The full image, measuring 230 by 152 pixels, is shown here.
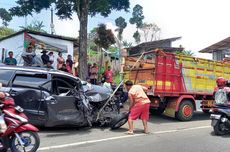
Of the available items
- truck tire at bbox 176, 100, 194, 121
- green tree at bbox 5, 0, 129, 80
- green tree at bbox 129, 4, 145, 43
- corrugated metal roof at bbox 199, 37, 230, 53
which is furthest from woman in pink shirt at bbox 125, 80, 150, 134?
green tree at bbox 129, 4, 145, 43

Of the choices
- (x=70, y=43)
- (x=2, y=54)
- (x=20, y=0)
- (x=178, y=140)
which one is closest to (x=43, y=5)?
(x=20, y=0)

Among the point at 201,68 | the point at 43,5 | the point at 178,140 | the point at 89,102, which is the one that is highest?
the point at 43,5

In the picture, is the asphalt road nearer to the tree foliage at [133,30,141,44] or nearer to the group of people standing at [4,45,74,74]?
the group of people standing at [4,45,74,74]

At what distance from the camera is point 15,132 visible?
23.1 ft

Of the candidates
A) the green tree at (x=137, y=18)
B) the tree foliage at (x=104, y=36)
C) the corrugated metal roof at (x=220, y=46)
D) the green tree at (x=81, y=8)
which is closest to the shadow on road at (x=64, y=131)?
the green tree at (x=81, y=8)

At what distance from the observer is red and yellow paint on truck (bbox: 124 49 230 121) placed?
40.6 ft

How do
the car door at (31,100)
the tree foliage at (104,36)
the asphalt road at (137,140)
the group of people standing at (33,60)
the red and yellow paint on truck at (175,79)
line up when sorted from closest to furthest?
the asphalt road at (137,140) < the car door at (31,100) < the red and yellow paint on truck at (175,79) < the group of people standing at (33,60) < the tree foliage at (104,36)

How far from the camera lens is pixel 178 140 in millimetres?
9141

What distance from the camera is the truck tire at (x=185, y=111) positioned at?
12727mm

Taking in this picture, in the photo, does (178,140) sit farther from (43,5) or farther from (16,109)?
(43,5)

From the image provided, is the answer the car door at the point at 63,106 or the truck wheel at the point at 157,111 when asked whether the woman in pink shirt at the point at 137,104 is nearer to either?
the car door at the point at 63,106

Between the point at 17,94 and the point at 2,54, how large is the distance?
12043 mm

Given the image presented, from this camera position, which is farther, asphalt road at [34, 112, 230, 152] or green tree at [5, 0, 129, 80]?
green tree at [5, 0, 129, 80]

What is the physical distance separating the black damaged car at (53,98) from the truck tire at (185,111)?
2.92 m
